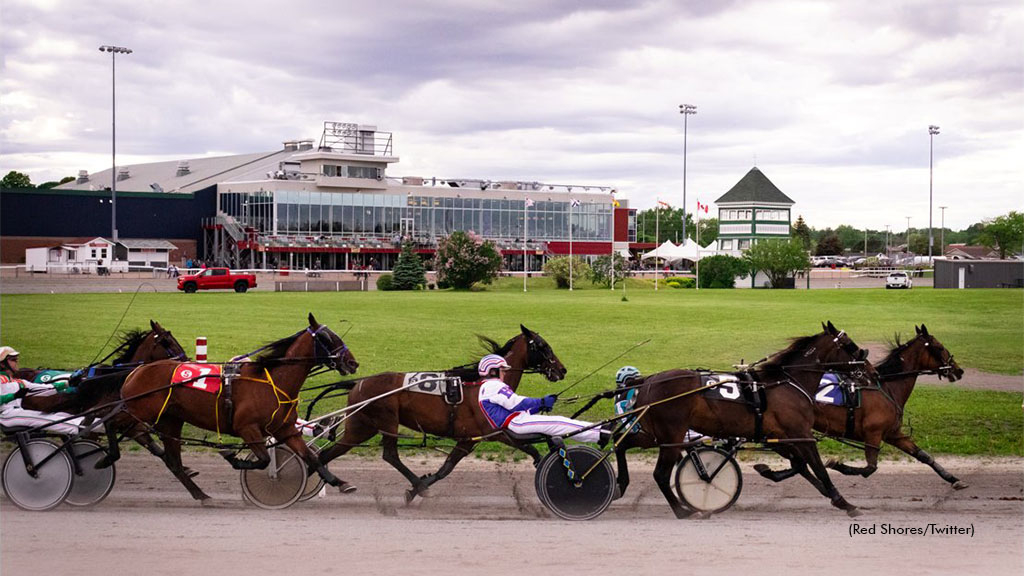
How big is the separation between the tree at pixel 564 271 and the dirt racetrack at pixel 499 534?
1832 inches

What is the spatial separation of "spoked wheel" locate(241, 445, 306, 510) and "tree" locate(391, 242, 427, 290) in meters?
42.4

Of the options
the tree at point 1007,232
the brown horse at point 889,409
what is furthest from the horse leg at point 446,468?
the tree at point 1007,232

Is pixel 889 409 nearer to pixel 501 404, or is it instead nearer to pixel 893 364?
pixel 893 364

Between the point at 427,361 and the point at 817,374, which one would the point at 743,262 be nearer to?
the point at 427,361

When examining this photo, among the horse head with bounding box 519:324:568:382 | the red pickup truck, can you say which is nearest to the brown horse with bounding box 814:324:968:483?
the horse head with bounding box 519:324:568:382

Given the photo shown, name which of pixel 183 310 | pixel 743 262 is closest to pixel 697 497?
pixel 183 310

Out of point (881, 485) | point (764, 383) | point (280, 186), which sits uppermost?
point (280, 186)

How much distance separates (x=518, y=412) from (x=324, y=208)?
6438cm

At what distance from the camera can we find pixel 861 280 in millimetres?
70500

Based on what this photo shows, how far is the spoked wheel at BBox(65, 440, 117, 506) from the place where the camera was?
9242 mm

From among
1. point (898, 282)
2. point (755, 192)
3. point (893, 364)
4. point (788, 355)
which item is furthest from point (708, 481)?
point (755, 192)

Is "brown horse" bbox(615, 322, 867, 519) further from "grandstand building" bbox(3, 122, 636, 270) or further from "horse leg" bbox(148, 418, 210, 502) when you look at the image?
"grandstand building" bbox(3, 122, 636, 270)

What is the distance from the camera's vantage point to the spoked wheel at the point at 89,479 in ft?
30.3

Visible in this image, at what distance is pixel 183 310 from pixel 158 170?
55.3m
